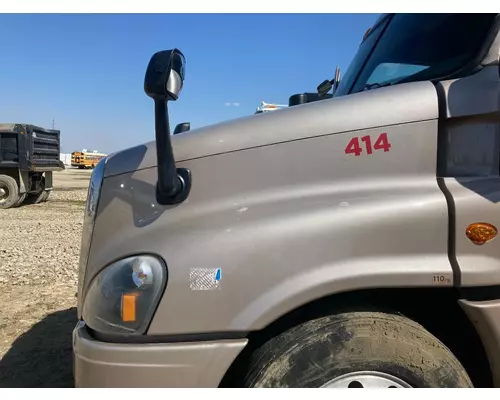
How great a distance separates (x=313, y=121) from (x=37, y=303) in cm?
434

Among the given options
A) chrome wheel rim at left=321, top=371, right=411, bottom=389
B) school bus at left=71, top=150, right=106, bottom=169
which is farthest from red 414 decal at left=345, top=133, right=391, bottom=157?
school bus at left=71, top=150, right=106, bottom=169

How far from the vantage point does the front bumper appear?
1.67 m

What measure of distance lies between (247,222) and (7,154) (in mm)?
14380

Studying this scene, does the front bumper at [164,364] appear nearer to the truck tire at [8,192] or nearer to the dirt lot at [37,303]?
the dirt lot at [37,303]

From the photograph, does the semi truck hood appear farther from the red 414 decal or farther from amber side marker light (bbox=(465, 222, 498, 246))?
amber side marker light (bbox=(465, 222, 498, 246))

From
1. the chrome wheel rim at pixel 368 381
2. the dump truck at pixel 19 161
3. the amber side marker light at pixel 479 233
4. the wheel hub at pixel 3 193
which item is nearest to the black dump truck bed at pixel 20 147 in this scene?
the dump truck at pixel 19 161

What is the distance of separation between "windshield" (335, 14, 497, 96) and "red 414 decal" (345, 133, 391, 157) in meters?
0.51

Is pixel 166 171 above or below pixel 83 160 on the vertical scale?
below

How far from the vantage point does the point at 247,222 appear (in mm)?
1718

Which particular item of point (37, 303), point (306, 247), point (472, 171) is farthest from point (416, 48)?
point (37, 303)

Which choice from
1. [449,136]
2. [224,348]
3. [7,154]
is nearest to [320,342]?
[224,348]

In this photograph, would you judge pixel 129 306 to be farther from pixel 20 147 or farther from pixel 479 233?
pixel 20 147

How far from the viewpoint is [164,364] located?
5.49 feet
